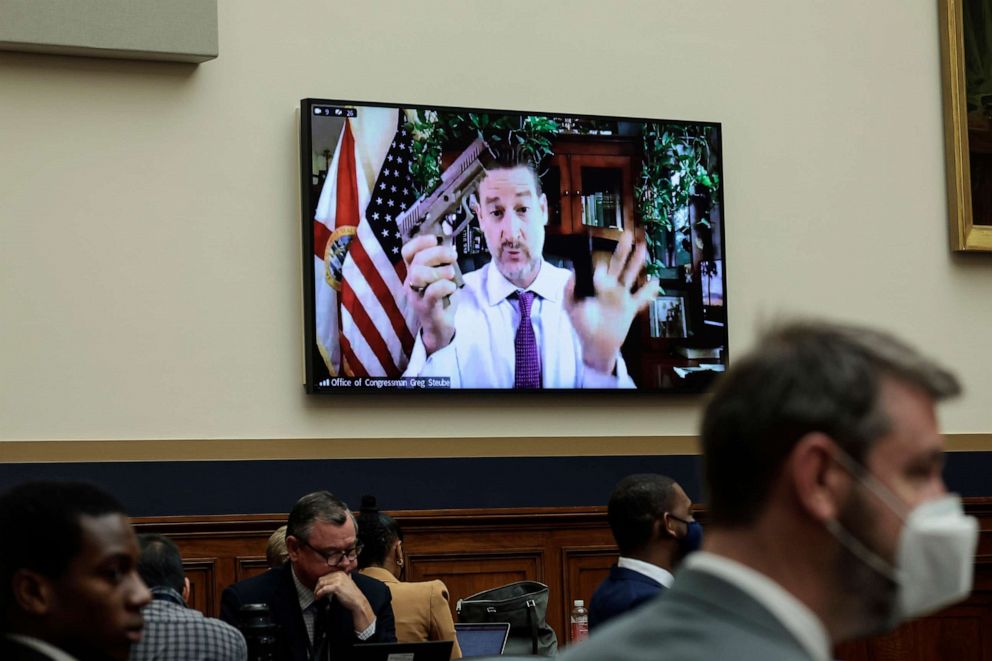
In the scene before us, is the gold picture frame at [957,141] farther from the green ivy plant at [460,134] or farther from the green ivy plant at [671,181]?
the green ivy plant at [460,134]

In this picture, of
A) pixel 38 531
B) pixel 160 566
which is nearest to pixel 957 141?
pixel 160 566

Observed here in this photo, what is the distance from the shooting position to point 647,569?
487cm

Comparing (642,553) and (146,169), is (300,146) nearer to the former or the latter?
(146,169)

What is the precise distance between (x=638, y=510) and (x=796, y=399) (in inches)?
135

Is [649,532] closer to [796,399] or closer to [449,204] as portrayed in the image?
[796,399]

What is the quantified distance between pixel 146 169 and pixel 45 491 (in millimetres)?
5666

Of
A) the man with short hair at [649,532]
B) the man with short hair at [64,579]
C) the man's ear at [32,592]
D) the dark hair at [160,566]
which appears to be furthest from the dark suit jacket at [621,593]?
the man's ear at [32,592]

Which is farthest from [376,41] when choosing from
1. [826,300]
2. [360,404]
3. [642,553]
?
[642,553]

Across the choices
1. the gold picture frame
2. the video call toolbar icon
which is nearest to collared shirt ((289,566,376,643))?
the video call toolbar icon

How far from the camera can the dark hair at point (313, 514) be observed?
5773 millimetres

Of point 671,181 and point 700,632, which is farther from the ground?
point 671,181

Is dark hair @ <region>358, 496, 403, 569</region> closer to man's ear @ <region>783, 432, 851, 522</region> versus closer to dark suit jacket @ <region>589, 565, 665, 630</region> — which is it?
dark suit jacket @ <region>589, 565, 665, 630</region>

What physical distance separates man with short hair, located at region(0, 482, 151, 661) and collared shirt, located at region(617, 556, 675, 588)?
2586 millimetres

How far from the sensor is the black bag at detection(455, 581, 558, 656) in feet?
23.0
